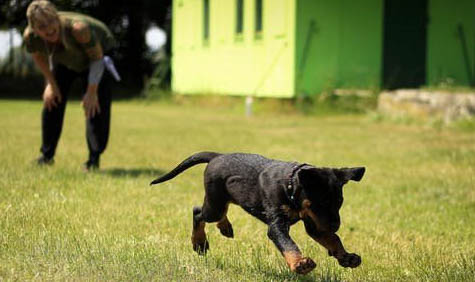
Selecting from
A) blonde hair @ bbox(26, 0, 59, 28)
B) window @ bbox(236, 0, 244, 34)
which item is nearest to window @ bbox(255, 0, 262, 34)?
window @ bbox(236, 0, 244, 34)

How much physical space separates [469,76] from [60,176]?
14633 millimetres

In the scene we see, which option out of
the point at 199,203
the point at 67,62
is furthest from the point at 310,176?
the point at 67,62

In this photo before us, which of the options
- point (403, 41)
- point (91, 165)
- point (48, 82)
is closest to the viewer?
point (48, 82)

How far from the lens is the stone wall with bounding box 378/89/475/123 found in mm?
15091

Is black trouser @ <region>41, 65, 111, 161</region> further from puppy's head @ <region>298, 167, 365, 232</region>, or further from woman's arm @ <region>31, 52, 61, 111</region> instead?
puppy's head @ <region>298, 167, 365, 232</region>

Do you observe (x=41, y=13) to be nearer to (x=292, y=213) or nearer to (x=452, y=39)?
(x=292, y=213)

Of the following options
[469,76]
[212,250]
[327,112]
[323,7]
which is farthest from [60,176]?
[469,76]

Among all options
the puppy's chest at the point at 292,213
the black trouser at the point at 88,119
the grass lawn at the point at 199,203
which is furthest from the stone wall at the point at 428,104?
the puppy's chest at the point at 292,213

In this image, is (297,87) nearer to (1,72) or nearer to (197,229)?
(197,229)

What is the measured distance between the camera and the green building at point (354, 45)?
19.3m

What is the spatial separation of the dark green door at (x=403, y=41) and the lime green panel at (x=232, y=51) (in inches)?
99.1

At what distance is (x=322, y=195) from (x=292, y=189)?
0.16 m

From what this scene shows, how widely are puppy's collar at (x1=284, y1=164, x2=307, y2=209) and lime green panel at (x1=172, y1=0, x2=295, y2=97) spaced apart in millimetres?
15509

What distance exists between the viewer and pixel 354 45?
19516 mm
